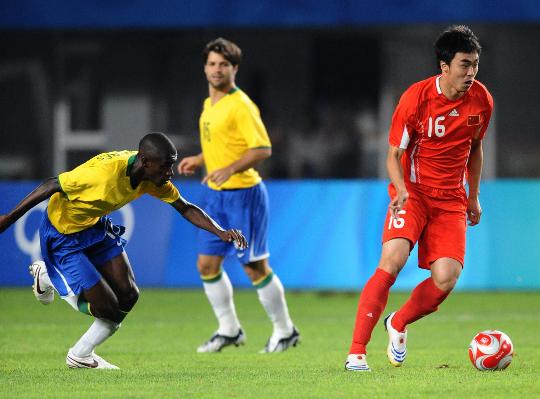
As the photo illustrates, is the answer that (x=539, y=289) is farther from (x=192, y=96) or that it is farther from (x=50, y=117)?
(x=50, y=117)

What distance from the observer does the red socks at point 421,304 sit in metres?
8.30

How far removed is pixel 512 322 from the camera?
12.3 metres

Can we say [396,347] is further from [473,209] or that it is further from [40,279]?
[40,279]

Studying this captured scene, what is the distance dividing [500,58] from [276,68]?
9.99 ft

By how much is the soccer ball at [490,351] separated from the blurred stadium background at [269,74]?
8.65 metres


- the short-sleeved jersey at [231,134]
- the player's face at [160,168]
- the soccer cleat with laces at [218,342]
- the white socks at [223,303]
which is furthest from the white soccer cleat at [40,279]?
the short-sleeved jersey at [231,134]

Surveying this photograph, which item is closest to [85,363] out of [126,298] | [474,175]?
[126,298]

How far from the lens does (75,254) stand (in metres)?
8.45

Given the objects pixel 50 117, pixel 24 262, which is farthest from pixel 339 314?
pixel 50 117

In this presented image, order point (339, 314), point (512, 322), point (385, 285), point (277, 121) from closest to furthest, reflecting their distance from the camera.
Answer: point (385, 285), point (512, 322), point (339, 314), point (277, 121)

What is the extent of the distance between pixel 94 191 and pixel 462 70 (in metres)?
2.38

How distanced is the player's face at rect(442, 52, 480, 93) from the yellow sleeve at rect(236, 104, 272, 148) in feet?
7.48

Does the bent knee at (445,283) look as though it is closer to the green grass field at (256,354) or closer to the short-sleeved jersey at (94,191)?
the green grass field at (256,354)

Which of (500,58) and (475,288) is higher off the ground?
(500,58)
